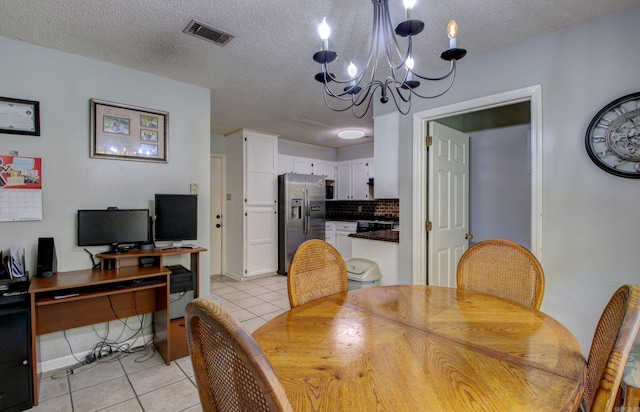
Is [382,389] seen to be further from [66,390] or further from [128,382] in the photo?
[66,390]

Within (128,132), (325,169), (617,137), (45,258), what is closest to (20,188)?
(45,258)

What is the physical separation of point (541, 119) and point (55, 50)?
11.8 feet

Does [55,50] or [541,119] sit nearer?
[541,119]

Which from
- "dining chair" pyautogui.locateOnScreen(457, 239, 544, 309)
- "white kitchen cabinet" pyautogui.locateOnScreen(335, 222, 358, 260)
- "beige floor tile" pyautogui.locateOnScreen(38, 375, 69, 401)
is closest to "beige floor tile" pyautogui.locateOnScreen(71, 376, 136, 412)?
"beige floor tile" pyautogui.locateOnScreen(38, 375, 69, 401)

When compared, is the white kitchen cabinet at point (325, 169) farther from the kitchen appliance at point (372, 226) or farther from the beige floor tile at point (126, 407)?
the beige floor tile at point (126, 407)

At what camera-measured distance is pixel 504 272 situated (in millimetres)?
1695

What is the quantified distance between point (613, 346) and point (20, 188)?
10.6 ft

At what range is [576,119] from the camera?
6.58ft

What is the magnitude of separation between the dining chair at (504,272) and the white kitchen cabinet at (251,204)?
3.64m

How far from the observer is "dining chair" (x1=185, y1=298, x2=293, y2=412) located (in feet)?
1.63

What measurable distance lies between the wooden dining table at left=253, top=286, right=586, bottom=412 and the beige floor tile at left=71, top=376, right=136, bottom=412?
151 cm

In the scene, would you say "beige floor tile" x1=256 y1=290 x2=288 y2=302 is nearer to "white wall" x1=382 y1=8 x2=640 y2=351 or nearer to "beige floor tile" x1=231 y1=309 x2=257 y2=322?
"beige floor tile" x1=231 y1=309 x2=257 y2=322

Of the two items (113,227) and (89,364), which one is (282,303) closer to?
(89,364)

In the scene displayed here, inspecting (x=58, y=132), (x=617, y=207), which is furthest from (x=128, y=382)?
(x=617, y=207)
